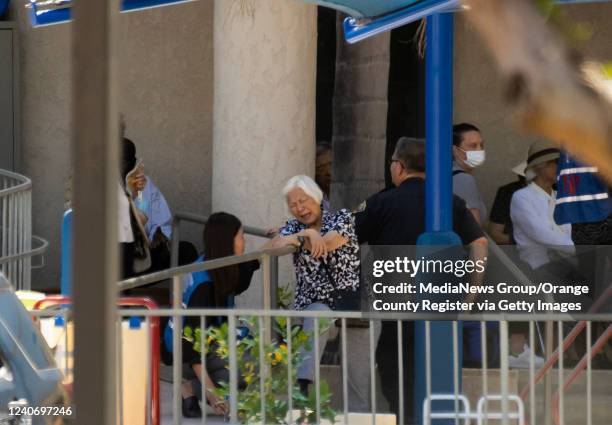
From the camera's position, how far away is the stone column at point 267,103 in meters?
9.48

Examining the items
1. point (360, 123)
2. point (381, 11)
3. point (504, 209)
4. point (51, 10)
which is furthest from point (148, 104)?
point (381, 11)

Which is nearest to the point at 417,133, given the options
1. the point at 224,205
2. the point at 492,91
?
the point at 492,91

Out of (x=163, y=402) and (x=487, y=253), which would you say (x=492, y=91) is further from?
(x=163, y=402)

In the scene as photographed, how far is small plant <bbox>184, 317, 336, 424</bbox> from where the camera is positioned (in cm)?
636

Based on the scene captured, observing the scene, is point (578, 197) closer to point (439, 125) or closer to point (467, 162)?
point (467, 162)

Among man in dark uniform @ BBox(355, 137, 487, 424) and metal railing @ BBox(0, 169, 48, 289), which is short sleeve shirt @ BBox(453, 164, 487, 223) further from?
metal railing @ BBox(0, 169, 48, 289)

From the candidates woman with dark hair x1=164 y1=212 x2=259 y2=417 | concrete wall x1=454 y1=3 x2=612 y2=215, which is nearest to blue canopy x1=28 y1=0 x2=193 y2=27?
woman with dark hair x1=164 y1=212 x2=259 y2=417

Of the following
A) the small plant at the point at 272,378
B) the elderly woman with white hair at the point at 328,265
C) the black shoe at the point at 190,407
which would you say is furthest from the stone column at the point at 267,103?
the small plant at the point at 272,378

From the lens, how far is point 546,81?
169cm

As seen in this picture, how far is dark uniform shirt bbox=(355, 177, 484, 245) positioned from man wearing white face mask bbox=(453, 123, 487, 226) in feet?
2.91

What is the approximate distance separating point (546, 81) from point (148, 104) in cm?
1004

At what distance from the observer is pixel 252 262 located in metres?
8.04

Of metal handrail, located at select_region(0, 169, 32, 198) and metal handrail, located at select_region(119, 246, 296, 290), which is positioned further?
metal handrail, located at select_region(0, 169, 32, 198)

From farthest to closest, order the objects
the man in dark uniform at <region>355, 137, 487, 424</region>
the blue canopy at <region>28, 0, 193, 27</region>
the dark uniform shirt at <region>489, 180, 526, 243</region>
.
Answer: the dark uniform shirt at <region>489, 180, 526, 243</region> → the blue canopy at <region>28, 0, 193, 27</region> → the man in dark uniform at <region>355, 137, 487, 424</region>
